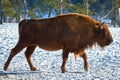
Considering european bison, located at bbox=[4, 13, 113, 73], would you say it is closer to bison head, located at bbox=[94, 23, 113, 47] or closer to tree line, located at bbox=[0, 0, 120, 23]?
bison head, located at bbox=[94, 23, 113, 47]

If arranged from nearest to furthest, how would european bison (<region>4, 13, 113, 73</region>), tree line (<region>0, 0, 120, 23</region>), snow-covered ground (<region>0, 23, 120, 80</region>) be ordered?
1. snow-covered ground (<region>0, 23, 120, 80</region>)
2. european bison (<region>4, 13, 113, 73</region>)
3. tree line (<region>0, 0, 120, 23</region>)

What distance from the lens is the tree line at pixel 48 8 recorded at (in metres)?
38.9

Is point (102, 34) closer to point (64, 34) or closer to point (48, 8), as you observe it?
point (64, 34)

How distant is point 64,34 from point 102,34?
107 cm

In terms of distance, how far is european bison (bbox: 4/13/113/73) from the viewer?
33.3 ft

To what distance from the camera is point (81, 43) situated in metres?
10.2

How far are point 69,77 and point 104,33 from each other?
190cm

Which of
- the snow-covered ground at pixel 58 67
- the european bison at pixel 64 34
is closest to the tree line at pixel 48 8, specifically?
the snow-covered ground at pixel 58 67

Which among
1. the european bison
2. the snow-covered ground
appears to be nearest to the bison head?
the european bison

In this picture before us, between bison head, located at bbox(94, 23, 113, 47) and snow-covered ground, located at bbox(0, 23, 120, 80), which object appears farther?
bison head, located at bbox(94, 23, 113, 47)

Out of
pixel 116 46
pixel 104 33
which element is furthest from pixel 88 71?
pixel 116 46

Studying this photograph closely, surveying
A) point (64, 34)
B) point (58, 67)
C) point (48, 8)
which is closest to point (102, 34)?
point (64, 34)

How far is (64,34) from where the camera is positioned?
398 inches

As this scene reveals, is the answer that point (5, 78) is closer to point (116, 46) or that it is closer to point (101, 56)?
point (101, 56)
